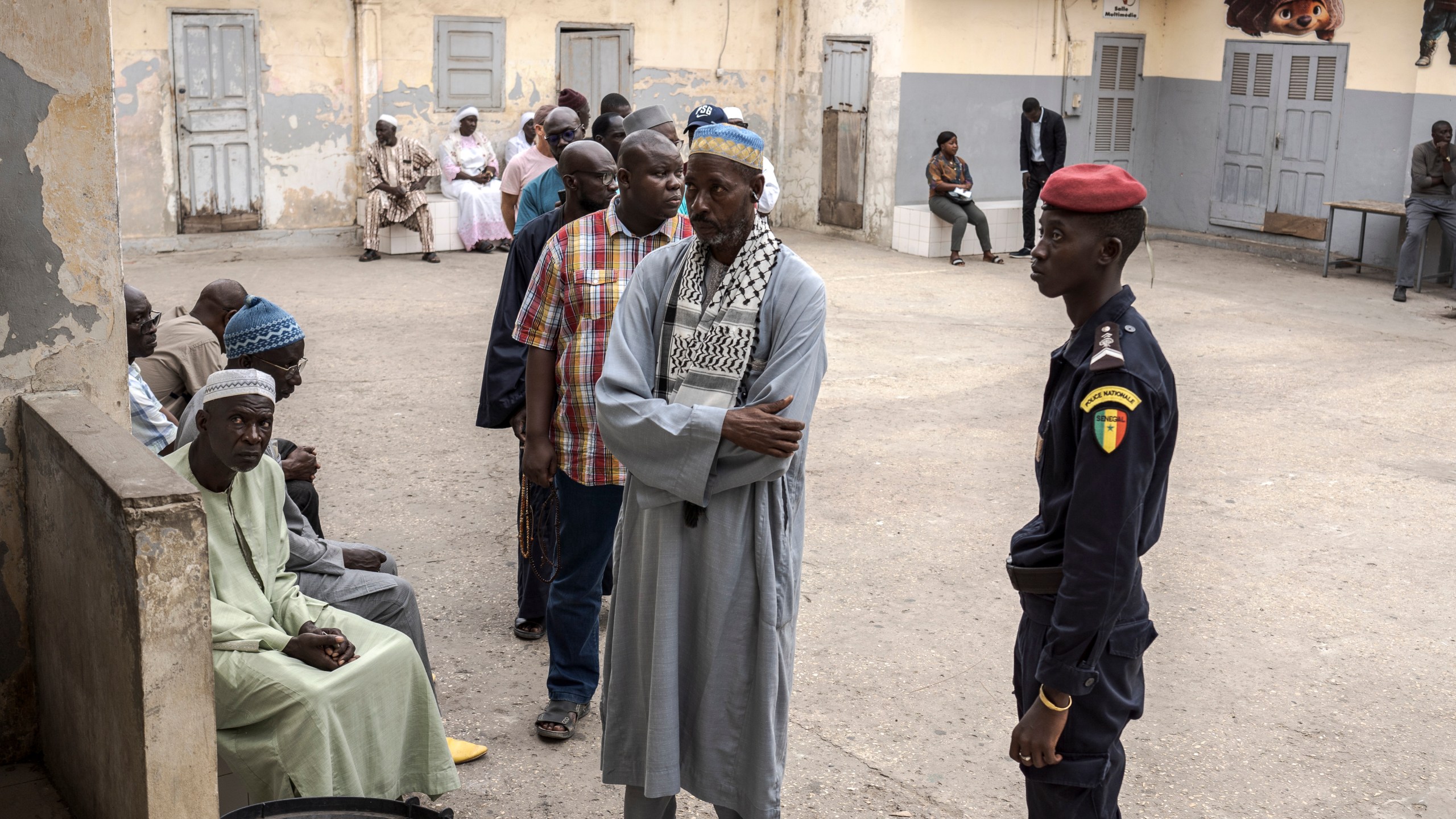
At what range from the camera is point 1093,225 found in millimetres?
2545

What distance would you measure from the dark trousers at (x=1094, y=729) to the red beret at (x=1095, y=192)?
2.66ft

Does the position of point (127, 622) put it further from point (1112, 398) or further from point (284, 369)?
point (1112, 398)

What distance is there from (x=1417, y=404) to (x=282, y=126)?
10.6m

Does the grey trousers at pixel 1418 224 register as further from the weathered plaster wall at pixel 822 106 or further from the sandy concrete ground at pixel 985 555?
the weathered plaster wall at pixel 822 106

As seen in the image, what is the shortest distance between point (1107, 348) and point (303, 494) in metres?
2.59

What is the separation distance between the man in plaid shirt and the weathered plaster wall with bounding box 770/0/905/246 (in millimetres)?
11642

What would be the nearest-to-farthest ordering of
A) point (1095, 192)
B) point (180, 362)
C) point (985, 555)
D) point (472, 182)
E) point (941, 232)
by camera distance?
point (1095, 192) → point (180, 362) → point (985, 555) → point (472, 182) → point (941, 232)

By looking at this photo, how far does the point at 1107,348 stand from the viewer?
8.05 ft

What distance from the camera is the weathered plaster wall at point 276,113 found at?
1262 cm

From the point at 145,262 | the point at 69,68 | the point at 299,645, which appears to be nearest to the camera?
the point at 299,645

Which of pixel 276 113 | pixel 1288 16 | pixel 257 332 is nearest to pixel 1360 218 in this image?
pixel 1288 16

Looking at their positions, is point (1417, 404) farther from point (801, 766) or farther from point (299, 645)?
point (299, 645)

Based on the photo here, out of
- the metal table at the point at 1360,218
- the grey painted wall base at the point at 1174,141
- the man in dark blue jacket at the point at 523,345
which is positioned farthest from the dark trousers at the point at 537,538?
the grey painted wall base at the point at 1174,141

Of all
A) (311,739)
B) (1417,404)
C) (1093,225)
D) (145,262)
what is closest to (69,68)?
(311,739)
